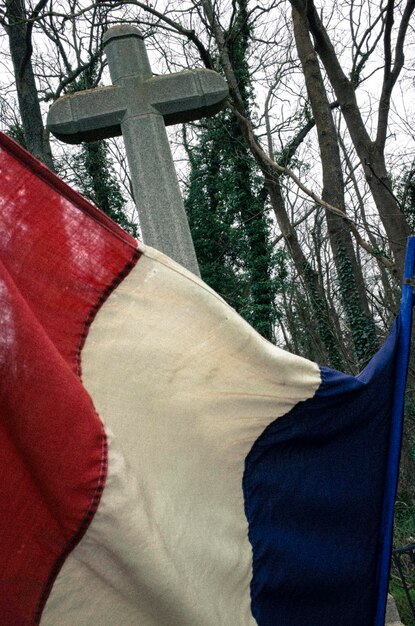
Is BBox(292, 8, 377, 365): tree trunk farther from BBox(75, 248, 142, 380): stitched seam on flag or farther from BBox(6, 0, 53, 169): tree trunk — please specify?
BBox(75, 248, 142, 380): stitched seam on flag

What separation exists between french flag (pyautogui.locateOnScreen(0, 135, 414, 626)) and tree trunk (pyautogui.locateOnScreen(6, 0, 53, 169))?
11591mm

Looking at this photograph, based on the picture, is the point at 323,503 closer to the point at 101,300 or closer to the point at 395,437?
the point at 395,437

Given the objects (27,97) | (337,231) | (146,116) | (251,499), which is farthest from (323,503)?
(27,97)

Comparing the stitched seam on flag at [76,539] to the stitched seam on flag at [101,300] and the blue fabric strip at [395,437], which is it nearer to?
the stitched seam on flag at [101,300]

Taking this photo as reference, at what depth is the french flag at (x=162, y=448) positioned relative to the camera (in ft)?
5.01

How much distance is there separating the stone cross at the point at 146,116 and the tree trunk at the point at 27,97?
8941 millimetres

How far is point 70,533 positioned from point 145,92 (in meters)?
3.16

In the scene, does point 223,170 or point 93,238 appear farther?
point 223,170

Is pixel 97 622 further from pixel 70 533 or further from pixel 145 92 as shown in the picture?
pixel 145 92

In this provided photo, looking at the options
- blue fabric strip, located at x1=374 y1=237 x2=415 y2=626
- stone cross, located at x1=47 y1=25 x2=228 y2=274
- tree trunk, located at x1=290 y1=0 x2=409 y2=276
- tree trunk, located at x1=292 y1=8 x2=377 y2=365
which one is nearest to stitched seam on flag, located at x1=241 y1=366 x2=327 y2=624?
blue fabric strip, located at x1=374 y1=237 x2=415 y2=626

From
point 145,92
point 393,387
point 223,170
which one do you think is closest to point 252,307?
point 223,170

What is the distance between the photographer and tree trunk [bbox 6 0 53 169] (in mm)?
13180

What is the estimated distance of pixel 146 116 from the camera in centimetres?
420

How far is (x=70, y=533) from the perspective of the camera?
1537 millimetres
